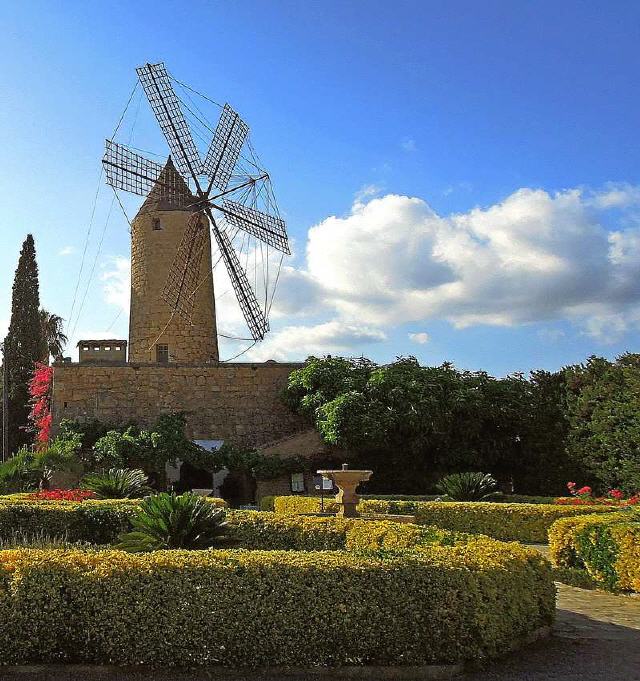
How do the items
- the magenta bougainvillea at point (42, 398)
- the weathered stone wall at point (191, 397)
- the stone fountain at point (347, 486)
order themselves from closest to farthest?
the stone fountain at point (347, 486)
the weathered stone wall at point (191, 397)
the magenta bougainvillea at point (42, 398)

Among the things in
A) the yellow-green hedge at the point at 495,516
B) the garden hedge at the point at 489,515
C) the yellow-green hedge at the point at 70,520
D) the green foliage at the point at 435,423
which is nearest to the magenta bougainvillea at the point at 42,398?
the green foliage at the point at 435,423

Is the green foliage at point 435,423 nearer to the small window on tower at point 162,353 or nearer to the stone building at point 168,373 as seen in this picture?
the stone building at point 168,373

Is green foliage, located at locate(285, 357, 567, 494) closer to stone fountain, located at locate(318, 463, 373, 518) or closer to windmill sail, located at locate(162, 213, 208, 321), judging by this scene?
windmill sail, located at locate(162, 213, 208, 321)

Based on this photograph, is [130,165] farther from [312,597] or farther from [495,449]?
[312,597]

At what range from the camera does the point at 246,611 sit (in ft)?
17.0

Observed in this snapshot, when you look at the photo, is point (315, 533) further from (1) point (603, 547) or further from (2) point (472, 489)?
(2) point (472, 489)

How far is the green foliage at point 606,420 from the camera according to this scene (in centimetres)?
1756

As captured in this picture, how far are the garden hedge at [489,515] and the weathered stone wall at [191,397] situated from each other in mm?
9270

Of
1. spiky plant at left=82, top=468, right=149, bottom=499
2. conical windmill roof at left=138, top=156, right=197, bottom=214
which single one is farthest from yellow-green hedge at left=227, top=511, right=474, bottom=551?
conical windmill roof at left=138, top=156, right=197, bottom=214

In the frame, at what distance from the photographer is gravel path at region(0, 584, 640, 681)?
5.02m

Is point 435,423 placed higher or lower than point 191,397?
lower

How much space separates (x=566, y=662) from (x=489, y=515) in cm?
814

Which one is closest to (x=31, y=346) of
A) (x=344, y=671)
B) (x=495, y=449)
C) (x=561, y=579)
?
(x=495, y=449)

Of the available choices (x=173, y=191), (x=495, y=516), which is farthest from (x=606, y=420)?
(x=173, y=191)
